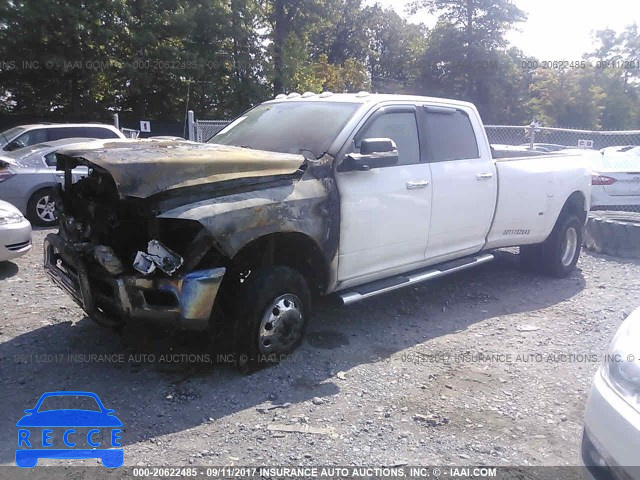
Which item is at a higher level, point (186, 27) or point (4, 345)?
point (186, 27)

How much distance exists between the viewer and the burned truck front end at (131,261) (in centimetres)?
356

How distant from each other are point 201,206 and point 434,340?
2.45 metres

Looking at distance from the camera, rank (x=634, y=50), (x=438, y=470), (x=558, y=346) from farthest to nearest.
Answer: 1. (x=634, y=50)
2. (x=558, y=346)
3. (x=438, y=470)

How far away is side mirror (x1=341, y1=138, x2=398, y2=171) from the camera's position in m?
4.35

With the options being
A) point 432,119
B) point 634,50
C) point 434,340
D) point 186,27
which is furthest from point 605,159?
point 634,50

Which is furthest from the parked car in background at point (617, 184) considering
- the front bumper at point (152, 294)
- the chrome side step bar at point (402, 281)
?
the front bumper at point (152, 294)

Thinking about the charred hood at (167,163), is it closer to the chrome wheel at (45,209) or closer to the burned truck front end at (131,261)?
the burned truck front end at (131,261)

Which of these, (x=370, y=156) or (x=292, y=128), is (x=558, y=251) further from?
(x=292, y=128)

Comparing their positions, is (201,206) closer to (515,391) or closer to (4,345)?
(4,345)

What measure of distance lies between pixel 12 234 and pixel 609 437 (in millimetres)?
6063

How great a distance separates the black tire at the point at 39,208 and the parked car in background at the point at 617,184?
9310mm

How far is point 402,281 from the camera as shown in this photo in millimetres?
4977

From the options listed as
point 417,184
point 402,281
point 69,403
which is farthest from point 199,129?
point 69,403

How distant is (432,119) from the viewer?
17.8 feet
